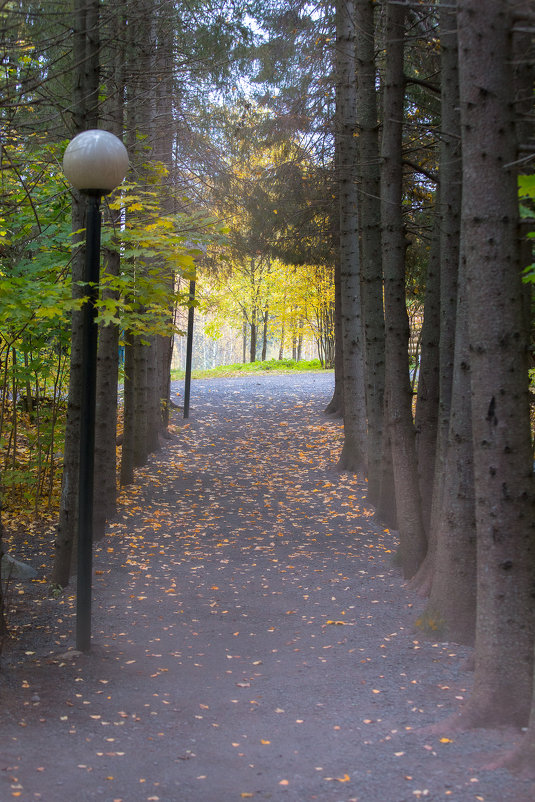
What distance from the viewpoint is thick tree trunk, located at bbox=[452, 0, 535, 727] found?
3.93 m

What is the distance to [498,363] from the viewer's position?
3.96 meters

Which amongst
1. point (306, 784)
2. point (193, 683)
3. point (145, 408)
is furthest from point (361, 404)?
point (306, 784)

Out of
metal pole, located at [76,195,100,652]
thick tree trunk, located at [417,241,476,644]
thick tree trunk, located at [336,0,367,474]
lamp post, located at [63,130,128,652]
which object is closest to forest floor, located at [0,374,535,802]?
thick tree trunk, located at [417,241,476,644]

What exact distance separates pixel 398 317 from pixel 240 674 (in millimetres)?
3798

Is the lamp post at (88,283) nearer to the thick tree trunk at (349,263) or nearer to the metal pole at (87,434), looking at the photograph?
the metal pole at (87,434)

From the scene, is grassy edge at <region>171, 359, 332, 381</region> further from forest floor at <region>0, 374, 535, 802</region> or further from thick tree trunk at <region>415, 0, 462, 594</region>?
thick tree trunk at <region>415, 0, 462, 594</region>

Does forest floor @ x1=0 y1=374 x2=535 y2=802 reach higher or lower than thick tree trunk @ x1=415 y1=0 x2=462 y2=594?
lower

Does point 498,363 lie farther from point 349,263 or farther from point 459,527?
point 349,263

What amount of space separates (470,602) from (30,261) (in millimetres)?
5907

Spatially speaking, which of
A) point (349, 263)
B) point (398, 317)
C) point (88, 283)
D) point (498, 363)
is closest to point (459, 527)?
point (498, 363)

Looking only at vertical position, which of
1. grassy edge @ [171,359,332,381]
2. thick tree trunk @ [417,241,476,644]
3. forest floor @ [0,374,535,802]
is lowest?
forest floor @ [0,374,535,802]

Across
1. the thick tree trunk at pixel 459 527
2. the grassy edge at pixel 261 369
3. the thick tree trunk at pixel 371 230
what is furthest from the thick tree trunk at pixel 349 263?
the grassy edge at pixel 261 369

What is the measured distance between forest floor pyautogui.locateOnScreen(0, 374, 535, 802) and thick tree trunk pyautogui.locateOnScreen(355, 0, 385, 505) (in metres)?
1.39

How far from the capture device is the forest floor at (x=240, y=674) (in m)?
3.64
